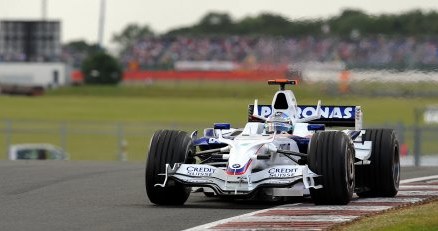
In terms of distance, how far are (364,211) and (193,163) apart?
2424 mm

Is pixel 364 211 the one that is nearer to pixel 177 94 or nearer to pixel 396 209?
pixel 396 209

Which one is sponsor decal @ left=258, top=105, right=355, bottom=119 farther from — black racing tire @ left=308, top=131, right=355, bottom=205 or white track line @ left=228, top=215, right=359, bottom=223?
white track line @ left=228, top=215, right=359, bottom=223

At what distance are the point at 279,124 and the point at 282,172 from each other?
1717mm

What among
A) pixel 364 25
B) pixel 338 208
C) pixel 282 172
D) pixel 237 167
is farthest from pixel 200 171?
pixel 364 25

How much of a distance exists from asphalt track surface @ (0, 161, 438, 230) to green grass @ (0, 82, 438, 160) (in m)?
7.09

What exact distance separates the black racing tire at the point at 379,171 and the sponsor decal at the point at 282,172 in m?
1.96

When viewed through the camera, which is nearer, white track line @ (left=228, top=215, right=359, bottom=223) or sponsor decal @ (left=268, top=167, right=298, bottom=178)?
white track line @ (left=228, top=215, right=359, bottom=223)

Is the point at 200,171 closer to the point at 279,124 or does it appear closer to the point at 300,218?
the point at 279,124

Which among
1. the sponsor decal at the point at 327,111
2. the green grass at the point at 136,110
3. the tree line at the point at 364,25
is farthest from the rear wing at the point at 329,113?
the tree line at the point at 364,25

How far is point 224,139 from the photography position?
627 inches

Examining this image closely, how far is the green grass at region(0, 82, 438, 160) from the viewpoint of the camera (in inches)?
1711

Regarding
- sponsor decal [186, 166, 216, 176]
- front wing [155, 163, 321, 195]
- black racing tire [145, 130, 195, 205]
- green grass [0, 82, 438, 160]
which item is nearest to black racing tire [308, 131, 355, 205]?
front wing [155, 163, 321, 195]

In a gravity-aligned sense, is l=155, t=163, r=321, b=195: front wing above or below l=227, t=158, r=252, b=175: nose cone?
below

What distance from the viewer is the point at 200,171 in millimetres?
15312
